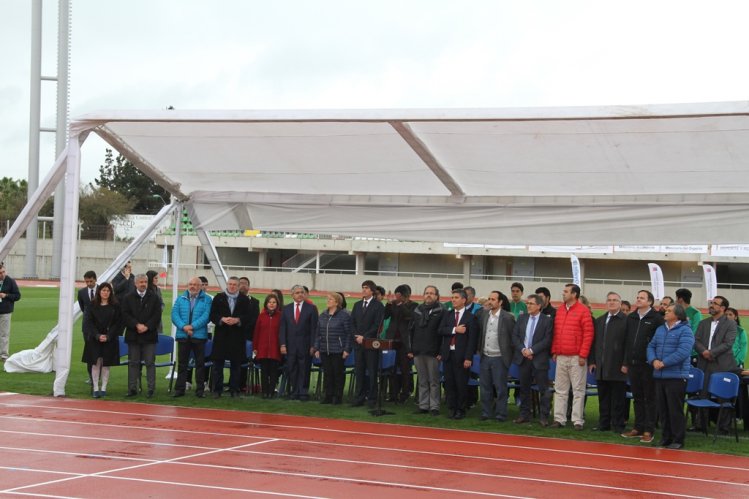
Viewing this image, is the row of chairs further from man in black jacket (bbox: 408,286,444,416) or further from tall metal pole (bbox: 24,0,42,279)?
tall metal pole (bbox: 24,0,42,279)

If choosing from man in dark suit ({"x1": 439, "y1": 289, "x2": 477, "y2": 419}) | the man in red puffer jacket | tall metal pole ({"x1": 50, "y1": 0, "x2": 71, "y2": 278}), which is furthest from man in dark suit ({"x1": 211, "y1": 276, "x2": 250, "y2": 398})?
tall metal pole ({"x1": 50, "y1": 0, "x2": 71, "y2": 278})

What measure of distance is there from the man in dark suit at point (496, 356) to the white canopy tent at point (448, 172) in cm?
179

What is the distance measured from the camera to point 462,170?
12.6 metres

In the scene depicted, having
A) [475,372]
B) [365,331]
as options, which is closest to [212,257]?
[365,331]

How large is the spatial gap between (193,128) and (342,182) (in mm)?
2593

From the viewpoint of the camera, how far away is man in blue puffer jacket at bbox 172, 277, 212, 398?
13438mm

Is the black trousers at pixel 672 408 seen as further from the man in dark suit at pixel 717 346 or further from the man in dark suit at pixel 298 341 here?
the man in dark suit at pixel 298 341

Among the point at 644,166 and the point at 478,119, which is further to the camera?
the point at 644,166

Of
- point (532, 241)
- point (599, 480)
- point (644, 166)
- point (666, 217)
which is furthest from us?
point (532, 241)

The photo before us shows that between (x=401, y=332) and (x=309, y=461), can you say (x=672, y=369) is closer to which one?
(x=401, y=332)

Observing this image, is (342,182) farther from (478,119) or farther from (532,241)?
(478,119)

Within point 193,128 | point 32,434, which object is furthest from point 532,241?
point 32,434

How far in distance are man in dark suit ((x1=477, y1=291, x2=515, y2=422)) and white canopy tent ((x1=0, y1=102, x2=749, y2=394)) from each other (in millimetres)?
1793

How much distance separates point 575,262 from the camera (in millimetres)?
24891
